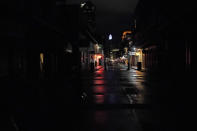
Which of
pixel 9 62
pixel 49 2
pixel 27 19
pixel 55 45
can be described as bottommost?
pixel 9 62

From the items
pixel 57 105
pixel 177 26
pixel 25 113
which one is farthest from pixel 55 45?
pixel 25 113

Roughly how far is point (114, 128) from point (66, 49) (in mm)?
20606

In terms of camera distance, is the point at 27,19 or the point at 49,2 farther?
the point at 49,2

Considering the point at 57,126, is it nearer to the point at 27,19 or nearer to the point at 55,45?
the point at 27,19

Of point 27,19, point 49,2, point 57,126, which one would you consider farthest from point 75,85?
point 49,2

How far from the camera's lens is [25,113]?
294 inches

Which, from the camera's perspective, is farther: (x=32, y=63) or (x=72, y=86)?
(x=32, y=63)

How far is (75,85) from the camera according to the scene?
33.6 feet

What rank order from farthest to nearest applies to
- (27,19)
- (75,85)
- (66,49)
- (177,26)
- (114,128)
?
(66,49), (177,26), (27,19), (75,85), (114,128)

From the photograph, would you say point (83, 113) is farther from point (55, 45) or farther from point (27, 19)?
point (55, 45)

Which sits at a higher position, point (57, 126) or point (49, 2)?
point (49, 2)

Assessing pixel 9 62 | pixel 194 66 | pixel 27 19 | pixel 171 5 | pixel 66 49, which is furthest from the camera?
pixel 66 49

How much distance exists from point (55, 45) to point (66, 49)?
3683mm

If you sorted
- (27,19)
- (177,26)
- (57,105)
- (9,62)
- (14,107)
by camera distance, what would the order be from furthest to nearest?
1. (177,26)
2. (27,19)
3. (9,62)
4. (57,105)
5. (14,107)
